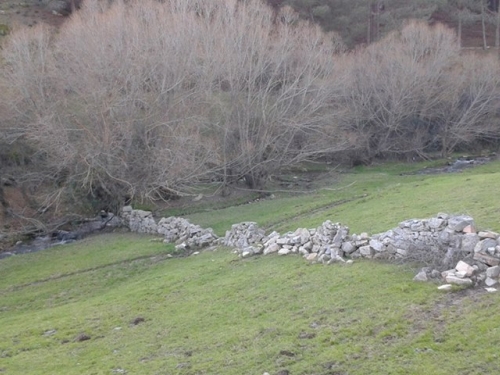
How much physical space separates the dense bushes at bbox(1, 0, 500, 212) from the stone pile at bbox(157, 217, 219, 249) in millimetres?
3511

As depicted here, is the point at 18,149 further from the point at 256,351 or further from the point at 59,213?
the point at 256,351

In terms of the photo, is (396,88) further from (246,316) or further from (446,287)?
(446,287)

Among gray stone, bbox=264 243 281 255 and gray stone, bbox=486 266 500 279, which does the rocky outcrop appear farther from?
gray stone, bbox=486 266 500 279

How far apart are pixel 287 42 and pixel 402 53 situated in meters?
15.7

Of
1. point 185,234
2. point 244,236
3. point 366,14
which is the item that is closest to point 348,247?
point 244,236

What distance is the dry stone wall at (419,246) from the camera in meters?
13.4

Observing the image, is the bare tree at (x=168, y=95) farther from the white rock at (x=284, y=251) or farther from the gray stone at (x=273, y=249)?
the white rock at (x=284, y=251)

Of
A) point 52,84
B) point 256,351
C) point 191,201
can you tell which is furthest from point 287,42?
point 256,351

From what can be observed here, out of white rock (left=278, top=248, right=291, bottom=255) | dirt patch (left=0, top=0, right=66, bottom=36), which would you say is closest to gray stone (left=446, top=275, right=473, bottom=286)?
white rock (left=278, top=248, right=291, bottom=255)

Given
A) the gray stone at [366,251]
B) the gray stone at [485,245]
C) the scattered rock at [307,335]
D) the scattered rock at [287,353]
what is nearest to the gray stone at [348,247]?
the gray stone at [366,251]

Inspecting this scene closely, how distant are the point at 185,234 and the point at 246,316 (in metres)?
13.9

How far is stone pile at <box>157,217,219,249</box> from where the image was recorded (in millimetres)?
26688

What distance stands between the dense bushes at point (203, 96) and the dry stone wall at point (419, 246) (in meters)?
12.9

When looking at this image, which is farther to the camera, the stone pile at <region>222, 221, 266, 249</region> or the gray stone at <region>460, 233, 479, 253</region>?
the stone pile at <region>222, 221, 266, 249</region>
